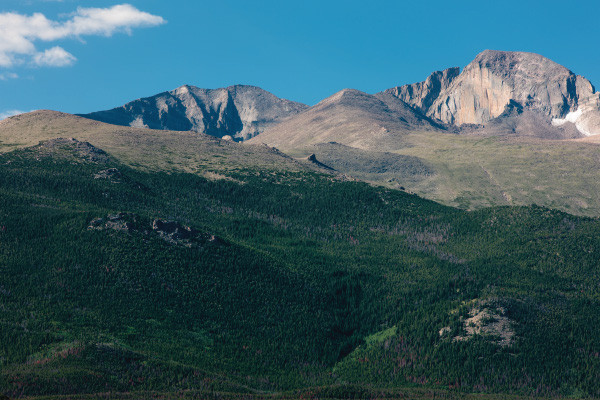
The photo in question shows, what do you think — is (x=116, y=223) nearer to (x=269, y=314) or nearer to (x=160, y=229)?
(x=160, y=229)

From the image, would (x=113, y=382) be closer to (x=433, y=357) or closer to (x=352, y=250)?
(x=433, y=357)

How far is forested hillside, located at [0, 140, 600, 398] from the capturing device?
329 ft

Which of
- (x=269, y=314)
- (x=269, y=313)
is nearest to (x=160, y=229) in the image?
(x=269, y=313)

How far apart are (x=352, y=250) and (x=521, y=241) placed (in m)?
52.1

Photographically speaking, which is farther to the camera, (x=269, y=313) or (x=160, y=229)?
(x=160, y=229)

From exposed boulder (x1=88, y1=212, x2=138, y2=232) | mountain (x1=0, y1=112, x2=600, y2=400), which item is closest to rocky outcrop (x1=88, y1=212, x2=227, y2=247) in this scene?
exposed boulder (x1=88, y1=212, x2=138, y2=232)

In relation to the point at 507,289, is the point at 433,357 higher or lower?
lower

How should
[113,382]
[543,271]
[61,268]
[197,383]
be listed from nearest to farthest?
[113,382], [197,383], [61,268], [543,271]

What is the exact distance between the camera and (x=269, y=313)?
13950cm

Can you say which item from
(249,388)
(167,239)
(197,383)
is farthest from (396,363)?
(167,239)

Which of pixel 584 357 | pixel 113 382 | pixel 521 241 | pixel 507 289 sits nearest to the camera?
pixel 113 382

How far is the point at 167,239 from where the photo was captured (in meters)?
157

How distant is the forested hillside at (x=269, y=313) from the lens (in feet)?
329

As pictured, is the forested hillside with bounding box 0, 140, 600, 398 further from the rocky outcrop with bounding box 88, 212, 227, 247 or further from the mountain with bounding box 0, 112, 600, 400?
the rocky outcrop with bounding box 88, 212, 227, 247
